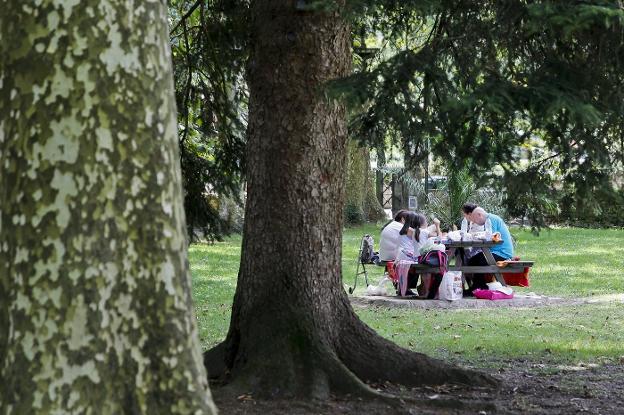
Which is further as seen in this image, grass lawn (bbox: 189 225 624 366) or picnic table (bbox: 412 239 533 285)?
picnic table (bbox: 412 239 533 285)

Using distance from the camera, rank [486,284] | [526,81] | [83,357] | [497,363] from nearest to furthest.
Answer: [83,357], [526,81], [497,363], [486,284]

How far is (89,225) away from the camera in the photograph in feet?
10.9

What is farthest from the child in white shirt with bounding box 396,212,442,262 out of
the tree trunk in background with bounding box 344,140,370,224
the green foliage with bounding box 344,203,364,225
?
the green foliage with bounding box 344,203,364,225

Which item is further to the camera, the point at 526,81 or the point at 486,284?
the point at 486,284

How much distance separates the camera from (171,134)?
3.54 metres

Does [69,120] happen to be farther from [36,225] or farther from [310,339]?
[310,339]

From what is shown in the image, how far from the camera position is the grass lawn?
991 centimetres

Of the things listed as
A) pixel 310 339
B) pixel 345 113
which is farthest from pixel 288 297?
pixel 345 113

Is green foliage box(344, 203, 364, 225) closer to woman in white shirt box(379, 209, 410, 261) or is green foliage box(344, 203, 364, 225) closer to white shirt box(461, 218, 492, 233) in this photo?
woman in white shirt box(379, 209, 410, 261)

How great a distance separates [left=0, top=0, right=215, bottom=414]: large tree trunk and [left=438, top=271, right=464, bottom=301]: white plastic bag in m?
10.4

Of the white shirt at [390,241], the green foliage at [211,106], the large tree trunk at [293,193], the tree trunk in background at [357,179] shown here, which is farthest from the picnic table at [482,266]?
the tree trunk in background at [357,179]

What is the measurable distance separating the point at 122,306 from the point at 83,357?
0.21 m

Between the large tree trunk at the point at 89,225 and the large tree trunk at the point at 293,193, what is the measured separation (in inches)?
138

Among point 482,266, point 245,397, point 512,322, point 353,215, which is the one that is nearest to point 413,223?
point 482,266
